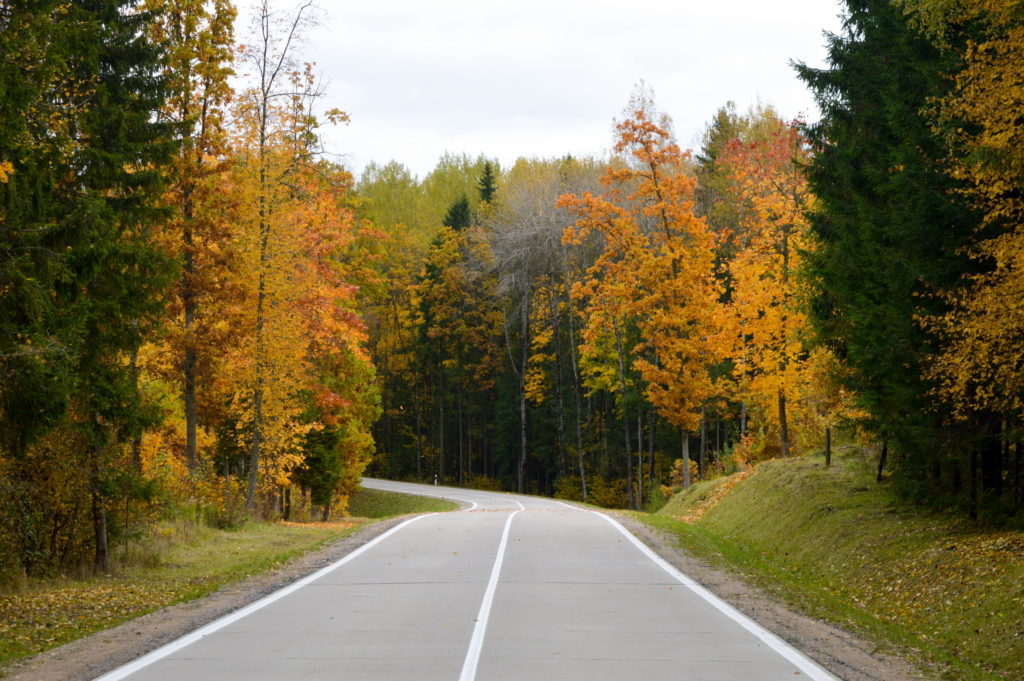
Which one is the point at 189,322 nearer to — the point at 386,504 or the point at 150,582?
the point at 150,582

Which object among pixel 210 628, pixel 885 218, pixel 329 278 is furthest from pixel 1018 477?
pixel 329 278

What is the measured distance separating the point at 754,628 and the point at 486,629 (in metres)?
2.95

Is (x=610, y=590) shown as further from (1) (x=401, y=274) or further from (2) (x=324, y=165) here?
(1) (x=401, y=274)

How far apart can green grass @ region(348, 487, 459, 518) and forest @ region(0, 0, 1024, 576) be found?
630cm

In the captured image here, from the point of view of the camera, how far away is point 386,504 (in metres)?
50.1

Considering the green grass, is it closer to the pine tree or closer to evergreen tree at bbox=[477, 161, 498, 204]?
evergreen tree at bbox=[477, 161, 498, 204]

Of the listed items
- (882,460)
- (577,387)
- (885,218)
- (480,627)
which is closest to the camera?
(480,627)

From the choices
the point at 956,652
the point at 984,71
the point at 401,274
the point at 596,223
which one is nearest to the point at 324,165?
the point at 596,223

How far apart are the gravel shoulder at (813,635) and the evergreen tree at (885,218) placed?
3692mm

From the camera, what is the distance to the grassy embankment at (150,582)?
1095 cm

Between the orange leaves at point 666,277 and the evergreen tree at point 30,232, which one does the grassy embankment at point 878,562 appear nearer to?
the orange leaves at point 666,277

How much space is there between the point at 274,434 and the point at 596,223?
47.9 ft

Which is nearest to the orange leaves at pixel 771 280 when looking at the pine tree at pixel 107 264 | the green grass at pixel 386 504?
the pine tree at pixel 107 264

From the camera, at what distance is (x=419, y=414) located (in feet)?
223
